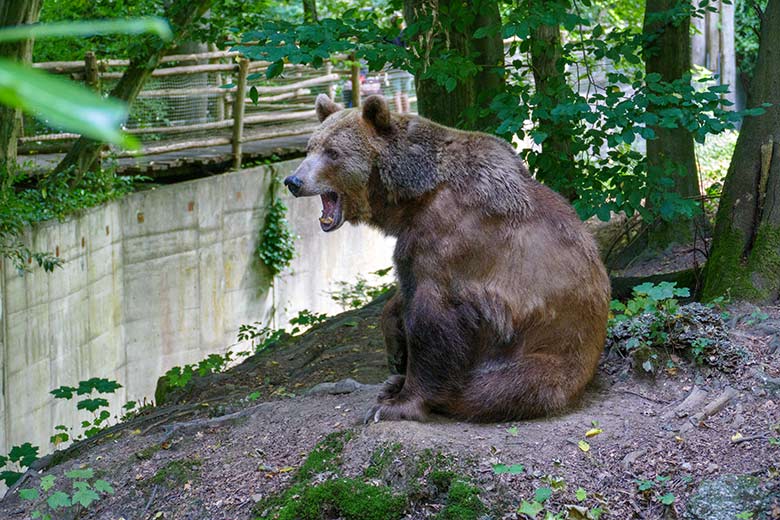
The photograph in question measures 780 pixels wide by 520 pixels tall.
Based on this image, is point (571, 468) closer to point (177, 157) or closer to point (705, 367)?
point (705, 367)

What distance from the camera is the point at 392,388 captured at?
16.9ft

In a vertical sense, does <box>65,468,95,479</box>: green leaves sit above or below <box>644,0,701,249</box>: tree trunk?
below

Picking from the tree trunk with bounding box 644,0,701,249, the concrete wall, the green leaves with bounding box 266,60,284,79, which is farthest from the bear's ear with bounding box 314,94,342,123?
the concrete wall

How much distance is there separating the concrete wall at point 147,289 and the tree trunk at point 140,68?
802 millimetres

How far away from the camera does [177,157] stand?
14906 mm

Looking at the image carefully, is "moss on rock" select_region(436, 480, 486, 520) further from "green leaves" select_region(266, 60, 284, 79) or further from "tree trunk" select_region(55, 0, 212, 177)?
"tree trunk" select_region(55, 0, 212, 177)

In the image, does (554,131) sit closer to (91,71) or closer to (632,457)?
(632,457)

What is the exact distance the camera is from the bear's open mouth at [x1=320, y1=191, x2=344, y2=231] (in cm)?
518

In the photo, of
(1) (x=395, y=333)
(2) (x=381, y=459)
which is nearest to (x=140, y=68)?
(1) (x=395, y=333)

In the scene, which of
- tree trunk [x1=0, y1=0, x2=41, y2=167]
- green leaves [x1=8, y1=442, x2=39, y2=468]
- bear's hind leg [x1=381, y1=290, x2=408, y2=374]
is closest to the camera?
bear's hind leg [x1=381, y1=290, x2=408, y2=374]

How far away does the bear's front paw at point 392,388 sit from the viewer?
16.7 feet

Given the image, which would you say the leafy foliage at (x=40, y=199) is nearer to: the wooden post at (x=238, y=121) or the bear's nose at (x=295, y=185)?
the wooden post at (x=238, y=121)

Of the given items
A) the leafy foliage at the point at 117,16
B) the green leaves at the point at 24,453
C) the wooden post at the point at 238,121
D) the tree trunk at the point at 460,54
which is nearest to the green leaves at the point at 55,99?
the tree trunk at the point at 460,54

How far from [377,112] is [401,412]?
1.61 meters
